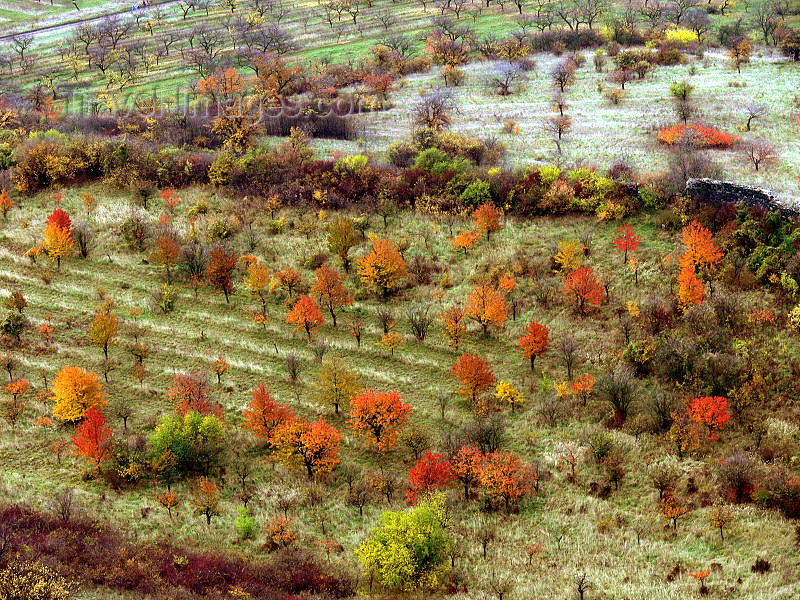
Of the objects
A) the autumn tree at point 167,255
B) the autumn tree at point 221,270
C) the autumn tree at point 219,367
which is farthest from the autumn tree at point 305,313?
the autumn tree at point 167,255

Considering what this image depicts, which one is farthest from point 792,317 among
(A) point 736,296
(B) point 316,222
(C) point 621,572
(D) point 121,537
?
(D) point 121,537

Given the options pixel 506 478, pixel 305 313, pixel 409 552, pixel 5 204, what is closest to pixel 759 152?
pixel 506 478

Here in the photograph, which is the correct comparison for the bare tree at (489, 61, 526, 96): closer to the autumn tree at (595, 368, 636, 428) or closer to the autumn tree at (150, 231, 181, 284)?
the autumn tree at (150, 231, 181, 284)

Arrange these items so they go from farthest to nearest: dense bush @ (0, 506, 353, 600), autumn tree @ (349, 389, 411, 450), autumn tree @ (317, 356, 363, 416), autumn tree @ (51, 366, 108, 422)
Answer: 1. autumn tree @ (317, 356, 363, 416)
2. autumn tree @ (51, 366, 108, 422)
3. autumn tree @ (349, 389, 411, 450)
4. dense bush @ (0, 506, 353, 600)

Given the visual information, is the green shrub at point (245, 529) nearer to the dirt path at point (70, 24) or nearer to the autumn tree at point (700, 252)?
the autumn tree at point (700, 252)

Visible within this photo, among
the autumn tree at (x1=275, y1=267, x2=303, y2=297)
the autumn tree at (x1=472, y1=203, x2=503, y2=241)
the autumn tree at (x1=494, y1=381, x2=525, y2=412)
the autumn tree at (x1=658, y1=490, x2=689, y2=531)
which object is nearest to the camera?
the autumn tree at (x1=658, y1=490, x2=689, y2=531)

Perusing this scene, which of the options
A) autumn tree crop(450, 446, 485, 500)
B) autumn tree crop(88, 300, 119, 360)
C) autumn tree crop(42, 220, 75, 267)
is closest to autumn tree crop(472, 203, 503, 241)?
autumn tree crop(450, 446, 485, 500)
